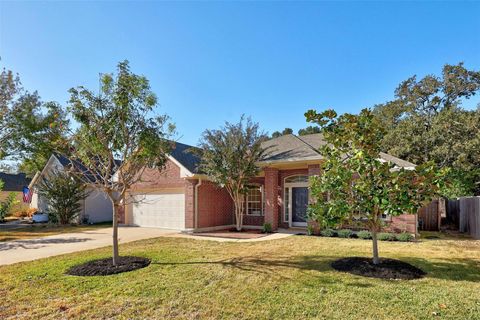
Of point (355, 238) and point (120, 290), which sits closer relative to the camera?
point (120, 290)

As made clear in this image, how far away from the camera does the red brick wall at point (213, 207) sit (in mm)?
15500

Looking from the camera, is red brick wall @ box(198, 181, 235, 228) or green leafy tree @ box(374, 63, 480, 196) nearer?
red brick wall @ box(198, 181, 235, 228)

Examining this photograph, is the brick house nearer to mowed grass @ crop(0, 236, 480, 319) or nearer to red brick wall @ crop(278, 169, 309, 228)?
red brick wall @ crop(278, 169, 309, 228)

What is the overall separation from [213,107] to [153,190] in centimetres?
599

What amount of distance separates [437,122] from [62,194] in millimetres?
29025

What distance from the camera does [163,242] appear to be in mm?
11703

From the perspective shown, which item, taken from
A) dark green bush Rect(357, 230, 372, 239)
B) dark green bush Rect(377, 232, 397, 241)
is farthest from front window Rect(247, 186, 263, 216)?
dark green bush Rect(377, 232, 397, 241)

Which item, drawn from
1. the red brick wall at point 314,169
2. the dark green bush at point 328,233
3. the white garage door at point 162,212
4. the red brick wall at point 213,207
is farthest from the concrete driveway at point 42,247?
the red brick wall at point 314,169

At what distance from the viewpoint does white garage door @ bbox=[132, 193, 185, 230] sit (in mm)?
16281

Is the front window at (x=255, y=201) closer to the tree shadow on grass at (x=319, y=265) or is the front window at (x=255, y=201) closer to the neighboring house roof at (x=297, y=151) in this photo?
the neighboring house roof at (x=297, y=151)

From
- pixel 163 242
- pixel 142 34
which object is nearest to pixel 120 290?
pixel 163 242

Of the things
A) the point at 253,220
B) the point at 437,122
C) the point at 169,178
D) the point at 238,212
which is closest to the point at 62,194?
the point at 169,178

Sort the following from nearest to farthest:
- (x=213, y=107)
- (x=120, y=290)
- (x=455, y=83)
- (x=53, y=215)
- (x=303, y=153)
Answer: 1. (x=120, y=290)
2. (x=303, y=153)
3. (x=213, y=107)
4. (x=53, y=215)
5. (x=455, y=83)

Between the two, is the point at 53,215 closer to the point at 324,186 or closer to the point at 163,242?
the point at 163,242
